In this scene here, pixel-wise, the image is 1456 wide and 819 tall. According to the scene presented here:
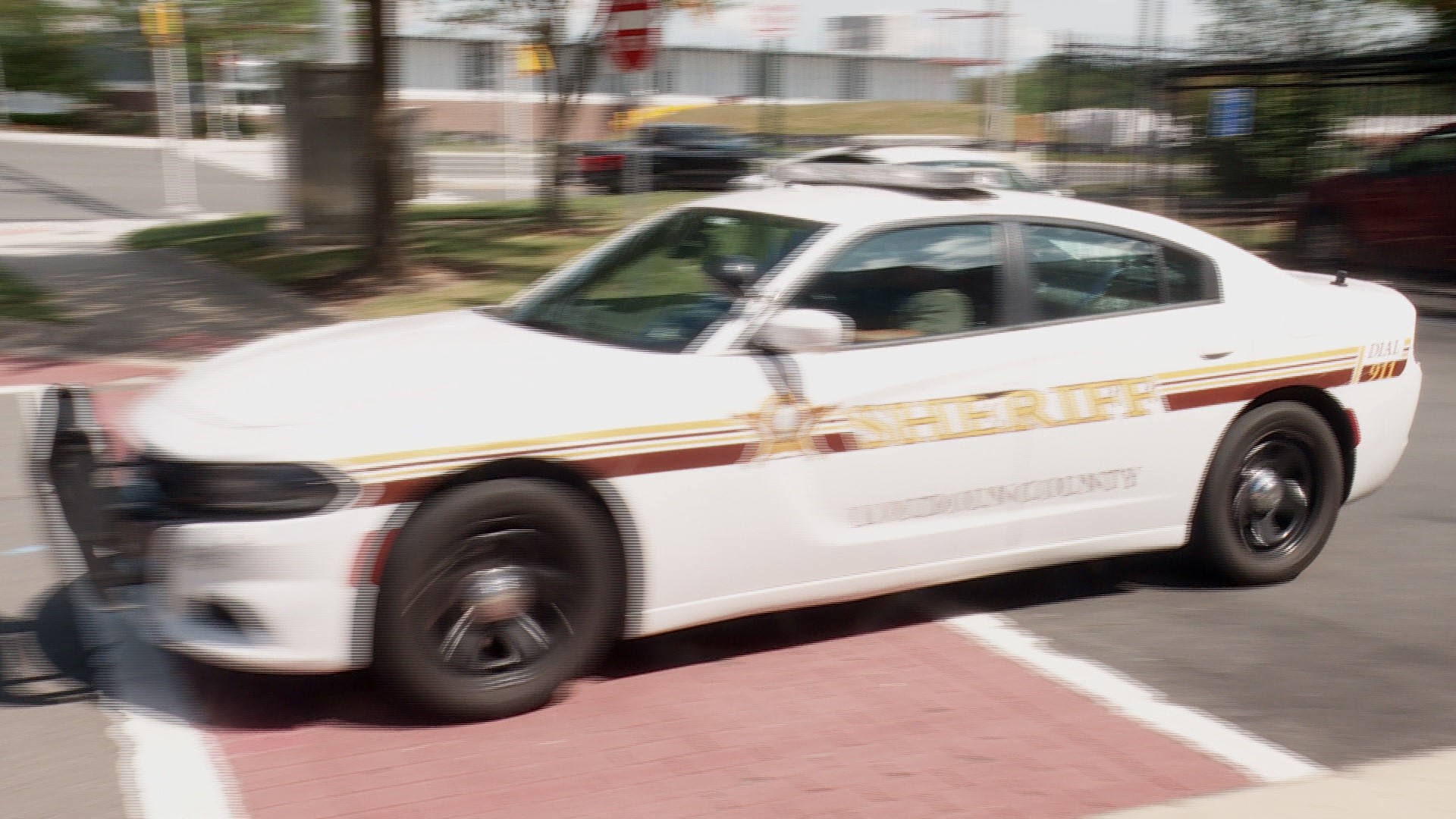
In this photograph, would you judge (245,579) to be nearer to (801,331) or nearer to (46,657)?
(46,657)

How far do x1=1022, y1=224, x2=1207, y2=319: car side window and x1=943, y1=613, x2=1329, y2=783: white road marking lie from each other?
1.19m

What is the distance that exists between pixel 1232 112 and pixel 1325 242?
3896 mm

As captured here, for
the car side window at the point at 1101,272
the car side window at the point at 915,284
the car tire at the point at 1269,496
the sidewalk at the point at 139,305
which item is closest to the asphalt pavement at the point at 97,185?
the sidewalk at the point at 139,305

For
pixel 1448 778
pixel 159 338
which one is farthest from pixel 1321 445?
pixel 159 338

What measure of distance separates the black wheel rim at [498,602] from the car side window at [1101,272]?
2088mm

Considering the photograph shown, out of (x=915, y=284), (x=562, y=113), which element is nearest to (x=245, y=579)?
(x=915, y=284)

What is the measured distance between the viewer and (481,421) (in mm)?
4504

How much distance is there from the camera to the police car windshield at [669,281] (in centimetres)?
517

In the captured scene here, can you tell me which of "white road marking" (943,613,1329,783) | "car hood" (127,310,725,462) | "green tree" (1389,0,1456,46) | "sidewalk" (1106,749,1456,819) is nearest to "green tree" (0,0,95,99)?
"green tree" (1389,0,1456,46)

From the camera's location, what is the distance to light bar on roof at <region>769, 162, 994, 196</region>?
18.8 ft

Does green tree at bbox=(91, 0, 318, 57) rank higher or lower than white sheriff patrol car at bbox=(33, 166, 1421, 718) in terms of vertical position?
higher

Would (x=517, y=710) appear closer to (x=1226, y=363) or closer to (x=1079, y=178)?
(x=1226, y=363)

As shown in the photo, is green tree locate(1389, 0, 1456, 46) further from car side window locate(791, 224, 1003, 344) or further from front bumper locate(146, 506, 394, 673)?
front bumper locate(146, 506, 394, 673)

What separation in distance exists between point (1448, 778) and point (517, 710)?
A: 2.74 m
